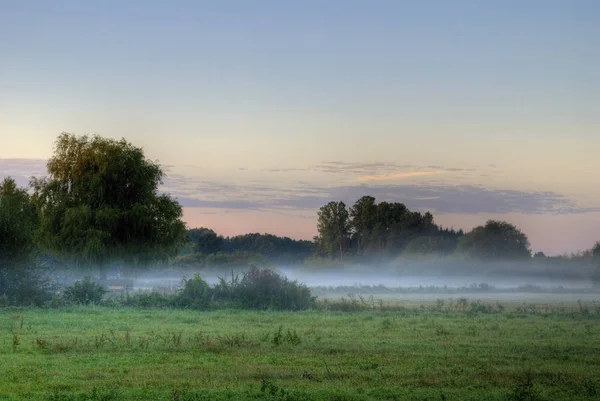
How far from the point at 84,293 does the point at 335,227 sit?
79.8m

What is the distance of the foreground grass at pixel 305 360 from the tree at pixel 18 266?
32.7ft

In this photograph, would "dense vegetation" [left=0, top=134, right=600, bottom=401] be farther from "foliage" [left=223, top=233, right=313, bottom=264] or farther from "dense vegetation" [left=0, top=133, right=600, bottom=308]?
"foliage" [left=223, top=233, right=313, bottom=264]

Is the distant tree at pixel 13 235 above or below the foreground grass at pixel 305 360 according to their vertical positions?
above

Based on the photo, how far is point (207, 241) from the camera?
118 m

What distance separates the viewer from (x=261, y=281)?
48000mm

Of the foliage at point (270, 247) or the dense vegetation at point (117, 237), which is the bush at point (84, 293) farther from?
the foliage at point (270, 247)

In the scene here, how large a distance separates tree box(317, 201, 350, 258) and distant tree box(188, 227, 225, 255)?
16.7 meters

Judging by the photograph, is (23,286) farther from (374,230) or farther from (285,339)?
(374,230)

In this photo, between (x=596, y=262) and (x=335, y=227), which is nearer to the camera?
(x=596, y=262)

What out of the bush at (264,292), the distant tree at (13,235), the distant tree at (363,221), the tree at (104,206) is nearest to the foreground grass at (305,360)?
the bush at (264,292)

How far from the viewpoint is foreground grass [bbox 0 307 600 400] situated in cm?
1855

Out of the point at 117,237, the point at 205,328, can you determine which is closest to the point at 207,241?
the point at 117,237

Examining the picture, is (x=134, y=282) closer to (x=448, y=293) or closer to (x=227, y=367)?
(x=448, y=293)

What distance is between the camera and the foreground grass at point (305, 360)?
1855cm
